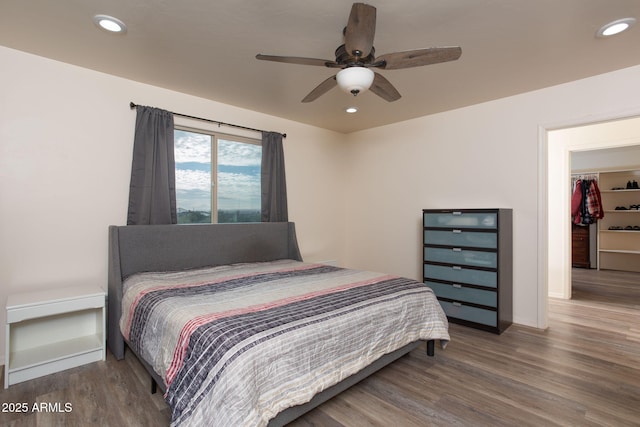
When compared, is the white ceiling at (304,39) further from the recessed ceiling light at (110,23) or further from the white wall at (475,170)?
the white wall at (475,170)

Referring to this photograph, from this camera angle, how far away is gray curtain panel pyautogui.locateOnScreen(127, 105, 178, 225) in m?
3.13

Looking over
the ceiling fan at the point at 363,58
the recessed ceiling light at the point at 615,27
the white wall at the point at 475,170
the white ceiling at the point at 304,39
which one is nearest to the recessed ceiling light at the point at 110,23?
the white ceiling at the point at 304,39

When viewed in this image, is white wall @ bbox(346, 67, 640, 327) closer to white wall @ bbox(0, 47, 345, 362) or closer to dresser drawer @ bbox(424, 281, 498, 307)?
dresser drawer @ bbox(424, 281, 498, 307)

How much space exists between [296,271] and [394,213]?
2.10m

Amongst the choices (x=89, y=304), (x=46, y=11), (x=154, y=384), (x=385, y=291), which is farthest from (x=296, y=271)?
(x=46, y=11)

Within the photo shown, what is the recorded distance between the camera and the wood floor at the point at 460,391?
75.1 inches

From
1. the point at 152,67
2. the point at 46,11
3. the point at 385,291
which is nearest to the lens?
the point at 46,11

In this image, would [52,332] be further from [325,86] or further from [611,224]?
[611,224]

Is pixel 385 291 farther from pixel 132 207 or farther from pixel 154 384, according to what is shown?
pixel 132 207

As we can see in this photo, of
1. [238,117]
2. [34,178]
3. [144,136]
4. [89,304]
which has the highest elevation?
[238,117]

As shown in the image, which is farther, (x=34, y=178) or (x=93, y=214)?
(x=93, y=214)

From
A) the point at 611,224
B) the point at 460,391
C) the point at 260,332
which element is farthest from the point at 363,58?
the point at 611,224

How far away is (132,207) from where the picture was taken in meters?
3.12

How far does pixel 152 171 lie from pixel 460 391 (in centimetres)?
330
